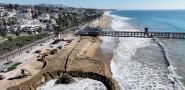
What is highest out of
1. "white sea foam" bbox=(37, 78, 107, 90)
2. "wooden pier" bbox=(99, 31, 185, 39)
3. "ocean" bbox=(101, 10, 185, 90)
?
"wooden pier" bbox=(99, 31, 185, 39)

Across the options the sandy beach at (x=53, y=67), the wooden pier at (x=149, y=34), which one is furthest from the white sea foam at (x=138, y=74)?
the wooden pier at (x=149, y=34)

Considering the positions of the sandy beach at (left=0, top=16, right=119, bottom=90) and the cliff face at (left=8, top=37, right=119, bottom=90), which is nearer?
the cliff face at (left=8, top=37, right=119, bottom=90)

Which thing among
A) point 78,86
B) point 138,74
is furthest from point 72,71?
point 138,74

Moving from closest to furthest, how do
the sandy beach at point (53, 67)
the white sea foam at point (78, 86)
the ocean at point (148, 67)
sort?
the white sea foam at point (78, 86) → the sandy beach at point (53, 67) → the ocean at point (148, 67)

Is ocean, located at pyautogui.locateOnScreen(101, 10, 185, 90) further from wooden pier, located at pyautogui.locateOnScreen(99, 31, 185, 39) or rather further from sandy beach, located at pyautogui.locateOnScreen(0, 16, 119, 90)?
wooden pier, located at pyautogui.locateOnScreen(99, 31, 185, 39)

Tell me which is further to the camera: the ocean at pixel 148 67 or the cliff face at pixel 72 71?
the ocean at pixel 148 67

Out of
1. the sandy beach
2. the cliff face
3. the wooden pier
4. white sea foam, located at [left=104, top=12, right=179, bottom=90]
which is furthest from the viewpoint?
the wooden pier

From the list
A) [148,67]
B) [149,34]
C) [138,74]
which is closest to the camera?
[138,74]

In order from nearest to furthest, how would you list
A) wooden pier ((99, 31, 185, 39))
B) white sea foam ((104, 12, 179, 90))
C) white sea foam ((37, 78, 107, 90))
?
white sea foam ((37, 78, 107, 90)) < white sea foam ((104, 12, 179, 90)) < wooden pier ((99, 31, 185, 39))

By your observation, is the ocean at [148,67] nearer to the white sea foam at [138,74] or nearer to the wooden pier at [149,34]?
the white sea foam at [138,74]

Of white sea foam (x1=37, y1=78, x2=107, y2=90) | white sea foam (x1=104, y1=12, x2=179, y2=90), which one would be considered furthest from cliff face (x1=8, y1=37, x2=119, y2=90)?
white sea foam (x1=104, y1=12, x2=179, y2=90)

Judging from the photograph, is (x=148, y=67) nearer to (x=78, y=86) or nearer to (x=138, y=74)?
(x=138, y=74)

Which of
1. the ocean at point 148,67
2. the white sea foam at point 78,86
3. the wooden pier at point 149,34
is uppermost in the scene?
the wooden pier at point 149,34
